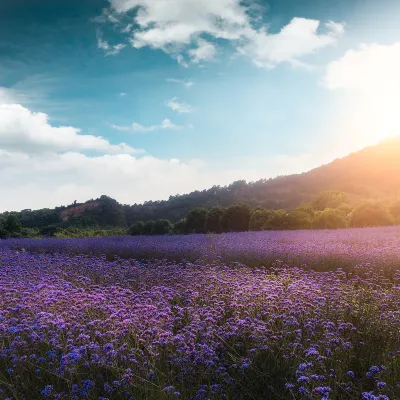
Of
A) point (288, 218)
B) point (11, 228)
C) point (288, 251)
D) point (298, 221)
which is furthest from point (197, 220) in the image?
point (288, 251)

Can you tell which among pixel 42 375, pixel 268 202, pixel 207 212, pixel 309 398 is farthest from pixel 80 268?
pixel 268 202

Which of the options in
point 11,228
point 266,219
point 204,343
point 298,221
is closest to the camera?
point 204,343

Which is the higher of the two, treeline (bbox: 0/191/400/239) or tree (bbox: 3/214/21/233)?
tree (bbox: 3/214/21/233)

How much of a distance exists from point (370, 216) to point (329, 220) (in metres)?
1.53

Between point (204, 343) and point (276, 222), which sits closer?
point (204, 343)

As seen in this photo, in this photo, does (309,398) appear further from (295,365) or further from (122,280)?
(122,280)

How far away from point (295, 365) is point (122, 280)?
3496 millimetres

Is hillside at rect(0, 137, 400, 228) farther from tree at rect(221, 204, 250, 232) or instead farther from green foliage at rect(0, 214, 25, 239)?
tree at rect(221, 204, 250, 232)

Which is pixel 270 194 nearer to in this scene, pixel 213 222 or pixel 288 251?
pixel 213 222

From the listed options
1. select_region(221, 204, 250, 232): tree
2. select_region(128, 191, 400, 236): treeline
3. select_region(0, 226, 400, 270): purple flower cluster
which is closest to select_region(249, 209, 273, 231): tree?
select_region(128, 191, 400, 236): treeline

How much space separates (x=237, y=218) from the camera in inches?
773

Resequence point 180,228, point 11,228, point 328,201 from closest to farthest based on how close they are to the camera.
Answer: point 180,228
point 11,228
point 328,201

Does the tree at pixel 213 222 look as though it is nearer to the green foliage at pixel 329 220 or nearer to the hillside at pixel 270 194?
the green foliage at pixel 329 220

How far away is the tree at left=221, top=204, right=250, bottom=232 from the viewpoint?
64.0 feet
